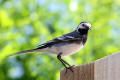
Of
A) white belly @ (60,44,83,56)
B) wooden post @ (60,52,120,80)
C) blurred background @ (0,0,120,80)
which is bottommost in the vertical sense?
blurred background @ (0,0,120,80)

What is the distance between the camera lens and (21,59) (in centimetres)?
368

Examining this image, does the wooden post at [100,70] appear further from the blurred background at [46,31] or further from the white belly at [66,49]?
the blurred background at [46,31]

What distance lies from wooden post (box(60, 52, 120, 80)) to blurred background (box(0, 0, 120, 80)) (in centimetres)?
169

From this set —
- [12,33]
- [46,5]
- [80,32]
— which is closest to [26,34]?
[12,33]

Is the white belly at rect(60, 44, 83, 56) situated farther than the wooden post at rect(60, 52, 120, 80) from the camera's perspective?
Yes

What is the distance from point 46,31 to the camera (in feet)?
12.2

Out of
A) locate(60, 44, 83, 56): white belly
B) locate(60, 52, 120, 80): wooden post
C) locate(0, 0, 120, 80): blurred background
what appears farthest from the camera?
locate(0, 0, 120, 80): blurred background

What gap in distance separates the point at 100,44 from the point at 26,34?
2.35 ft

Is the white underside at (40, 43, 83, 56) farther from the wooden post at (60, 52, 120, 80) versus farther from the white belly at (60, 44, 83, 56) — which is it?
the wooden post at (60, 52, 120, 80)

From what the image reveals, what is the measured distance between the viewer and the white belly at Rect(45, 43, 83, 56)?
8.15 ft

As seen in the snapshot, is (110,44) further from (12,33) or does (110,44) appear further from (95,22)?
(12,33)

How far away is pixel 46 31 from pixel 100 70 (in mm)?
2215

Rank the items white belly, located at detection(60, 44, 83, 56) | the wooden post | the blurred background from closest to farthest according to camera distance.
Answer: the wooden post < white belly, located at detection(60, 44, 83, 56) < the blurred background

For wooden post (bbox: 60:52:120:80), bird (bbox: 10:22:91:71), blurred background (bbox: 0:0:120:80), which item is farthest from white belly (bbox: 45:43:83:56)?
blurred background (bbox: 0:0:120:80)
